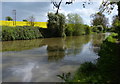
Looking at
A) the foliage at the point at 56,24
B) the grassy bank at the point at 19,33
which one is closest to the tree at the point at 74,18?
the foliage at the point at 56,24

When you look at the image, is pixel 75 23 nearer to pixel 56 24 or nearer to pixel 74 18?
pixel 74 18

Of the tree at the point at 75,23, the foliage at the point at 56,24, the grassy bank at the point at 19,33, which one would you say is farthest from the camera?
the tree at the point at 75,23

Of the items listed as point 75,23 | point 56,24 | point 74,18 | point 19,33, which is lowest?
point 19,33

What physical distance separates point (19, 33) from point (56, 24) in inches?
262

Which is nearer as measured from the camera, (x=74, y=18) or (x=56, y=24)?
(x=56, y=24)

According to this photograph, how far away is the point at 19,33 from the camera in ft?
60.8

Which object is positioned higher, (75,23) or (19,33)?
(75,23)

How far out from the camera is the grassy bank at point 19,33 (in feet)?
54.7

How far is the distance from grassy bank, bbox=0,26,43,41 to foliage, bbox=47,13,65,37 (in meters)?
2.25

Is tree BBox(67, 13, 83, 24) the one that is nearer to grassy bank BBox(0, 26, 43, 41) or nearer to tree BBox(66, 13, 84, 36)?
tree BBox(66, 13, 84, 36)

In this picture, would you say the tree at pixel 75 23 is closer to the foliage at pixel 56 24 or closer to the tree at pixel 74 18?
the tree at pixel 74 18

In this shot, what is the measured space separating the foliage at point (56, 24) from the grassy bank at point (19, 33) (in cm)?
225

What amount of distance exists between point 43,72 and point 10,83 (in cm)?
124

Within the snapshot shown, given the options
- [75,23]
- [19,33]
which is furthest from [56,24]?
[75,23]
